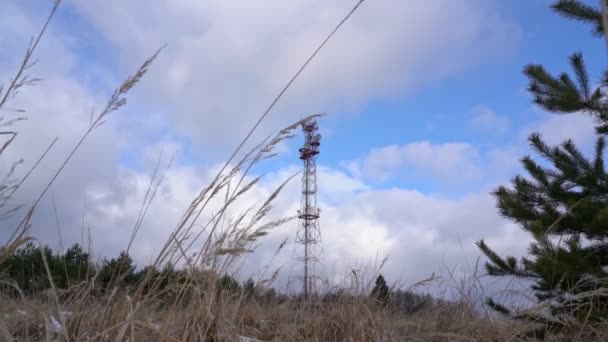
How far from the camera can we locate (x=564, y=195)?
236 inches

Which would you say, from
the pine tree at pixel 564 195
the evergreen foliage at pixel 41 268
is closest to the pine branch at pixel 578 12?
the pine tree at pixel 564 195

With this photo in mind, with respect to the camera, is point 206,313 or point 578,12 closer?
point 206,313

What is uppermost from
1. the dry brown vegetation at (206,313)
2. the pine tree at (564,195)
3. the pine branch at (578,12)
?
the pine branch at (578,12)

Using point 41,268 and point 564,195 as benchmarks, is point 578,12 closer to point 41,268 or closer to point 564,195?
point 564,195

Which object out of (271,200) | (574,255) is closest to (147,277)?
(271,200)

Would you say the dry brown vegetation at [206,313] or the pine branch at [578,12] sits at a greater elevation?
the pine branch at [578,12]

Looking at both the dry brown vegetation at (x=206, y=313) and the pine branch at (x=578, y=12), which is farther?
the pine branch at (x=578, y=12)

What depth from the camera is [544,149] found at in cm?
688

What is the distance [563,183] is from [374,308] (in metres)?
3.91

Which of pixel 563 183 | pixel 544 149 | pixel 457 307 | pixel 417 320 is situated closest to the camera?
pixel 457 307

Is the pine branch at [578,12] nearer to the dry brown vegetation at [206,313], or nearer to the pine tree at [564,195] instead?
the pine tree at [564,195]

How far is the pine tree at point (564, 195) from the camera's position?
5.03 m

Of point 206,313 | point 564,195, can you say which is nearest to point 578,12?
point 564,195

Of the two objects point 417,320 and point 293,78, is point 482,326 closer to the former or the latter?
point 417,320
